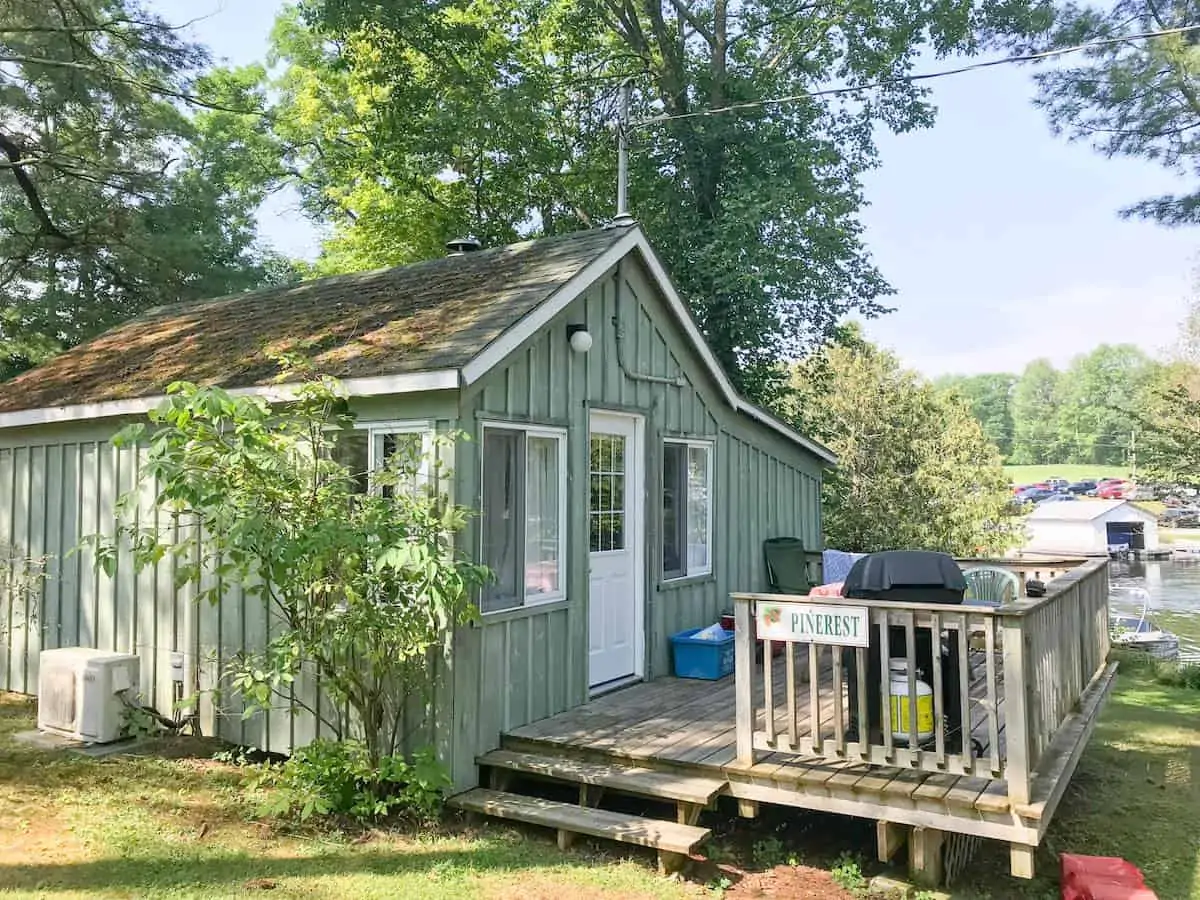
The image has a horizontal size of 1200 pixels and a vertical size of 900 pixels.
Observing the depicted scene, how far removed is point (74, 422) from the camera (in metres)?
7.64

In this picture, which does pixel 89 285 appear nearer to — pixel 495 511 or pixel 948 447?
pixel 495 511

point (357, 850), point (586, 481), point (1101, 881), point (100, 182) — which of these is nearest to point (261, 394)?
point (586, 481)

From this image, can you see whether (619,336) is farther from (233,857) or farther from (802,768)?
(233,857)

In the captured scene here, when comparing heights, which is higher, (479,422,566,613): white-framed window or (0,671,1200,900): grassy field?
(479,422,566,613): white-framed window

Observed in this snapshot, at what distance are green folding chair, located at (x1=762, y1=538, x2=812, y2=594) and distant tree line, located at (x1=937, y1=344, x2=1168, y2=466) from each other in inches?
2157

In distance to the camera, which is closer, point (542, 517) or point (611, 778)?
point (611, 778)

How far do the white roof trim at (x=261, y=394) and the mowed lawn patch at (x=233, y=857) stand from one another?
2.59 meters

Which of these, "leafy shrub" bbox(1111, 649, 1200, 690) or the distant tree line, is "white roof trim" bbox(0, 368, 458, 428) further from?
the distant tree line

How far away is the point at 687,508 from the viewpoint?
8.30 meters

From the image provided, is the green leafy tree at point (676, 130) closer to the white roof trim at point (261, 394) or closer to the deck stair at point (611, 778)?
the white roof trim at point (261, 394)

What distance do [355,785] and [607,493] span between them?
2.98 metres

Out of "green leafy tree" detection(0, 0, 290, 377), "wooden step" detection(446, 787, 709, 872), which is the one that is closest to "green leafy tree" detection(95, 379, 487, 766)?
"wooden step" detection(446, 787, 709, 872)

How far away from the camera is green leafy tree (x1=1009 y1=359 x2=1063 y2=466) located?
72250 mm

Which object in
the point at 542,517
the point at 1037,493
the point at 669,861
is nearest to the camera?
the point at 669,861
